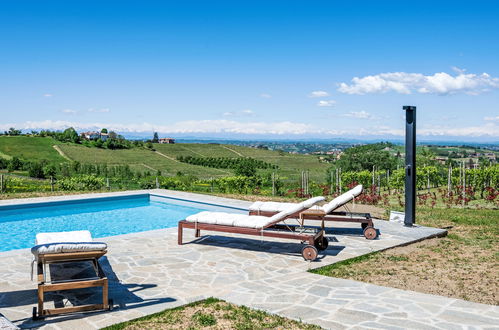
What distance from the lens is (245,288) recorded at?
4996 mm

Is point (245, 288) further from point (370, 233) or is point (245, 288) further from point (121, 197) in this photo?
point (121, 197)

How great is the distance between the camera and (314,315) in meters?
4.10

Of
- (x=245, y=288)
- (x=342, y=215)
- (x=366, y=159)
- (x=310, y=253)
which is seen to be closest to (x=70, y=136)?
(x=366, y=159)

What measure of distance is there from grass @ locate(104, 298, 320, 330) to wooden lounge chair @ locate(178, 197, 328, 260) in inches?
88.9

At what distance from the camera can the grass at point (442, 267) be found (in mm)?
5034

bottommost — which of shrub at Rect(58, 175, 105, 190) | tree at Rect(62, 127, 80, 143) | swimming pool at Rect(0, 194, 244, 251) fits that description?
swimming pool at Rect(0, 194, 244, 251)

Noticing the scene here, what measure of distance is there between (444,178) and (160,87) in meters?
29.1

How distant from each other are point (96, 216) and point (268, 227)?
23.0 feet

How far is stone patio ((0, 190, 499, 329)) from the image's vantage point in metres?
4.04

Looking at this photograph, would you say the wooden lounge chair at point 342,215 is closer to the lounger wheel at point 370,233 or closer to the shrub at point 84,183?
the lounger wheel at point 370,233

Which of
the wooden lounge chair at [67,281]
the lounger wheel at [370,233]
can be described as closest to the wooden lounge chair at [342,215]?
the lounger wheel at [370,233]

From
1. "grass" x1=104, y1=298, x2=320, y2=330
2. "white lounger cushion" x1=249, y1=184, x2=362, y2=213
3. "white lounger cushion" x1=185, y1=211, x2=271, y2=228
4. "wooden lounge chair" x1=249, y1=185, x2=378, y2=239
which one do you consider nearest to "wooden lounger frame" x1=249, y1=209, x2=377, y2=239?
"wooden lounge chair" x1=249, y1=185, x2=378, y2=239

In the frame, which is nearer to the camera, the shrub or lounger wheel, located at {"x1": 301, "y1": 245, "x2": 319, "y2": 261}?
lounger wheel, located at {"x1": 301, "y1": 245, "x2": 319, "y2": 261}

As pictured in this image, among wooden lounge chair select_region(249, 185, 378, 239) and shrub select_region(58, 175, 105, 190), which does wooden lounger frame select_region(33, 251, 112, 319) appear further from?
shrub select_region(58, 175, 105, 190)
